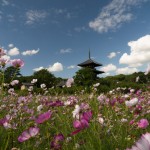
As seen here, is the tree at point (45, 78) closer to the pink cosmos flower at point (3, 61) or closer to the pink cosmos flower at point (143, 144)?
the pink cosmos flower at point (3, 61)

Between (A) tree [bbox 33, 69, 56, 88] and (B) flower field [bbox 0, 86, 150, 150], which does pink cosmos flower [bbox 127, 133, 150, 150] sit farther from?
(A) tree [bbox 33, 69, 56, 88]

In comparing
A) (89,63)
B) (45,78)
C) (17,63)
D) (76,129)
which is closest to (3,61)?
(17,63)

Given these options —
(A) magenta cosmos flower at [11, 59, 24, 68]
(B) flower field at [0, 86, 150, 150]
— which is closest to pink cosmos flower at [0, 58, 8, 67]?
(A) magenta cosmos flower at [11, 59, 24, 68]

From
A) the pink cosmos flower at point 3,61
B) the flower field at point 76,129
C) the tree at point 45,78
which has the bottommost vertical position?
the flower field at point 76,129

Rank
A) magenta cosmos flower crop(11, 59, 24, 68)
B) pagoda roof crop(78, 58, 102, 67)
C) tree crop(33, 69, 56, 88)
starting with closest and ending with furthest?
magenta cosmos flower crop(11, 59, 24, 68) < tree crop(33, 69, 56, 88) < pagoda roof crop(78, 58, 102, 67)

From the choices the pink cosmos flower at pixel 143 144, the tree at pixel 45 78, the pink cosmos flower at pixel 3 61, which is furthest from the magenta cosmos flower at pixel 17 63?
the tree at pixel 45 78

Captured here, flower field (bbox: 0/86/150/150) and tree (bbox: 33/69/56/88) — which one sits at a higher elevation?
tree (bbox: 33/69/56/88)

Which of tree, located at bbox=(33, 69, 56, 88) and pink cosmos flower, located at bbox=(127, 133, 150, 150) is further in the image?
tree, located at bbox=(33, 69, 56, 88)

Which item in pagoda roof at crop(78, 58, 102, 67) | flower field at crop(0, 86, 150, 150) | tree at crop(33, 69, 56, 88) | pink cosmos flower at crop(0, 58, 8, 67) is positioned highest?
pagoda roof at crop(78, 58, 102, 67)

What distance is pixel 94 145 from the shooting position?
195cm

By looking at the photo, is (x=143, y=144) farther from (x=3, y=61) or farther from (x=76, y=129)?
(x=3, y=61)

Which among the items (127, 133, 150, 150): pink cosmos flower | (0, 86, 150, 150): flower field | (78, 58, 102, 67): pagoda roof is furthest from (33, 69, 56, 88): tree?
(127, 133, 150, 150): pink cosmos flower

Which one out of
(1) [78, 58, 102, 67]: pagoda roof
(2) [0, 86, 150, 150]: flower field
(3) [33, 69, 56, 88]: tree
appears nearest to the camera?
(2) [0, 86, 150, 150]: flower field

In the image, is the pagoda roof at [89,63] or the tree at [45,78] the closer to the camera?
the tree at [45,78]
